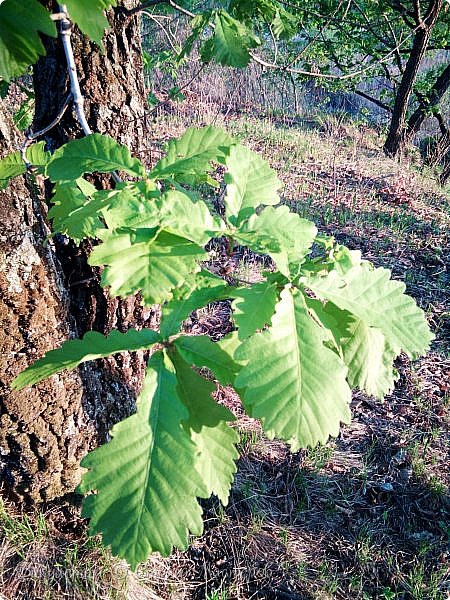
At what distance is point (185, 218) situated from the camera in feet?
2.57

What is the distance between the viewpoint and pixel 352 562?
6.29 ft

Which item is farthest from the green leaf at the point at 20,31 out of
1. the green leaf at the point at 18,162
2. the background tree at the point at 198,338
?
the green leaf at the point at 18,162

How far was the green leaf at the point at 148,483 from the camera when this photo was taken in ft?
2.53

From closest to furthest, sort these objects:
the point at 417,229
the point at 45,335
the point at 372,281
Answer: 1. the point at 372,281
2. the point at 45,335
3. the point at 417,229

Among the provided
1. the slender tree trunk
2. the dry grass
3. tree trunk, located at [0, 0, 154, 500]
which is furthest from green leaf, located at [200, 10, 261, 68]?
the slender tree trunk

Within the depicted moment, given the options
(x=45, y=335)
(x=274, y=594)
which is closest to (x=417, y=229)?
(x=274, y=594)

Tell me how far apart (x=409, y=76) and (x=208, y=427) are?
6.30 metres

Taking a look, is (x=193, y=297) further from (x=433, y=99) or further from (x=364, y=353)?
(x=433, y=99)

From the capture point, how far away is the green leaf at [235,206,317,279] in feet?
2.56

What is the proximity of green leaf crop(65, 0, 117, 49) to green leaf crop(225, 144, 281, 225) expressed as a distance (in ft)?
1.07

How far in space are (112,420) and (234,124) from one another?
547cm

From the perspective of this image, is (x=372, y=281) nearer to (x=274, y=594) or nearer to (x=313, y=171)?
(x=274, y=594)

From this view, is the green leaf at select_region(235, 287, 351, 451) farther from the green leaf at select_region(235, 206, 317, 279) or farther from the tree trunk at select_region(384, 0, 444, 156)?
the tree trunk at select_region(384, 0, 444, 156)

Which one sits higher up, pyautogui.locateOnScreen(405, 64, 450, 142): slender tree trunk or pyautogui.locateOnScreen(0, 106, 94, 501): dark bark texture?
pyautogui.locateOnScreen(405, 64, 450, 142): slender tree trunk
